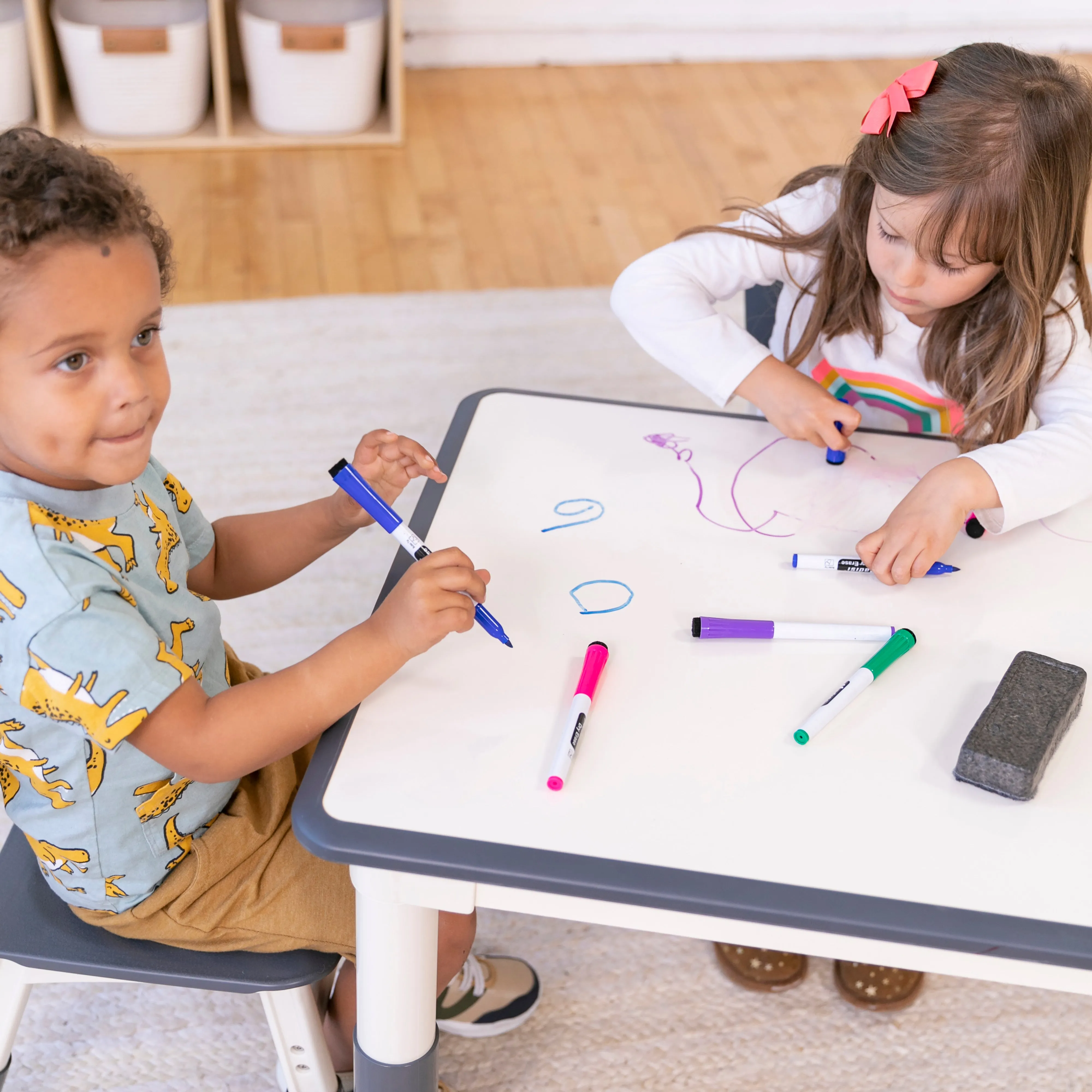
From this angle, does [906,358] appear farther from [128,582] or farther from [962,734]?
[128,582]

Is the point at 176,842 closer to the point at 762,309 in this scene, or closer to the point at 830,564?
the point at 830,564

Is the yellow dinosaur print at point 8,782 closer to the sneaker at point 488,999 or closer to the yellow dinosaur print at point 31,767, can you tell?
the yellow dinosaur print at point 31,767

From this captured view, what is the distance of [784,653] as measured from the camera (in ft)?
2.78

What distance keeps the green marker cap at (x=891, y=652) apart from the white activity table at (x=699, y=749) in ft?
0.03

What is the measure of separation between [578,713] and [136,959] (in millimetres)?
369

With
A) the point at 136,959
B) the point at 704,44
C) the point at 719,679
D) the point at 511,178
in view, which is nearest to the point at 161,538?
the point at 136,959

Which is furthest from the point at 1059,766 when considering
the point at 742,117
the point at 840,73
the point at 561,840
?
the point at 840,73

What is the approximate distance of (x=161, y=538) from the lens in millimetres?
873

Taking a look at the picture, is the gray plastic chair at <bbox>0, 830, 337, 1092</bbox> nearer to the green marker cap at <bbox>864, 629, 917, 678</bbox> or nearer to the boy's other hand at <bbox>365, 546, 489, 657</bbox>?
the boy's other hand at <bbox>365, 546, 489, 657</bbox>

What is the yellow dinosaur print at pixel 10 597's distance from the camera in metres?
0.72

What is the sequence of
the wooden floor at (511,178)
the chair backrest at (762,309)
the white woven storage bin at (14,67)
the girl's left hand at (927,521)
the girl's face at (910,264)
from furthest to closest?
the white woven storage bin at (14,67) < the wooden floor at (511,178) < the chair backrest at (762,309) < the girl's face at (910,264) < the girl's left hand at (927,521)

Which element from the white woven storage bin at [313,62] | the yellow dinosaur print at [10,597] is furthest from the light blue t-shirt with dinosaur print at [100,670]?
the white woven storage bin at [313,62]

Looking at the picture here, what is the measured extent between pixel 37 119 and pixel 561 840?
2658mm

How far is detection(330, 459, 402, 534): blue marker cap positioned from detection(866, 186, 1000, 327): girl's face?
0.52m
